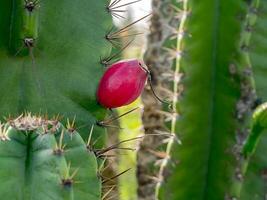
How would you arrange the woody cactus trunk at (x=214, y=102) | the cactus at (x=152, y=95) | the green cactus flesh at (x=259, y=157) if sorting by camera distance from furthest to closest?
the cactus at (x=152, y=95) → the green cactus flesh at (x=259, y=157) → the woody cactus trunk at (x=214, y=102)

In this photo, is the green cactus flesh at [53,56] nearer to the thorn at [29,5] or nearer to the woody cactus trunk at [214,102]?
the thorn at [29,5]

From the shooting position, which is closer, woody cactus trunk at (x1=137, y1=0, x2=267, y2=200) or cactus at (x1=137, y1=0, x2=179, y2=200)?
woody cactus trunk at (x1=137, y1=0, x2=267, y2=200)

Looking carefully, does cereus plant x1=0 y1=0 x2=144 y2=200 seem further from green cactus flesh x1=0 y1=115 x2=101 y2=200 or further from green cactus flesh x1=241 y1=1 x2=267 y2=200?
green cactus flesh x1=241 y1=1 x2=267 y2=200

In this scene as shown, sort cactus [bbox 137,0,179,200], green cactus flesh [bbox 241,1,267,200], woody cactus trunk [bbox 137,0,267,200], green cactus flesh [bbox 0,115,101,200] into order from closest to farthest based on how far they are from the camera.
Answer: green cactus flesh [bbox 0,115,101,200]
woody cactus trunk [bbox 137,0,267,200]
green cactus flesh [bbox 241,1,267,200]
cactus [bbox 137,0,179,200]

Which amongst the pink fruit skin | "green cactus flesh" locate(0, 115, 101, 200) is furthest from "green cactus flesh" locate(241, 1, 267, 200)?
"green cactus flesh" locate(0, 115, 101, 200)

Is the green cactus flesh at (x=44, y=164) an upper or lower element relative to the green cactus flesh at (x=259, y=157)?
upper

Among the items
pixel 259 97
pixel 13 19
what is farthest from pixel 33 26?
pixel 259 97

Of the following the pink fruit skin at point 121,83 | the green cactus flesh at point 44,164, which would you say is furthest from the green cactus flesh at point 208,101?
the green cactus flesh at point 44,164

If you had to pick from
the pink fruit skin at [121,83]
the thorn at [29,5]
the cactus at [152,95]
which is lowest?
the cactus at [152,95]
